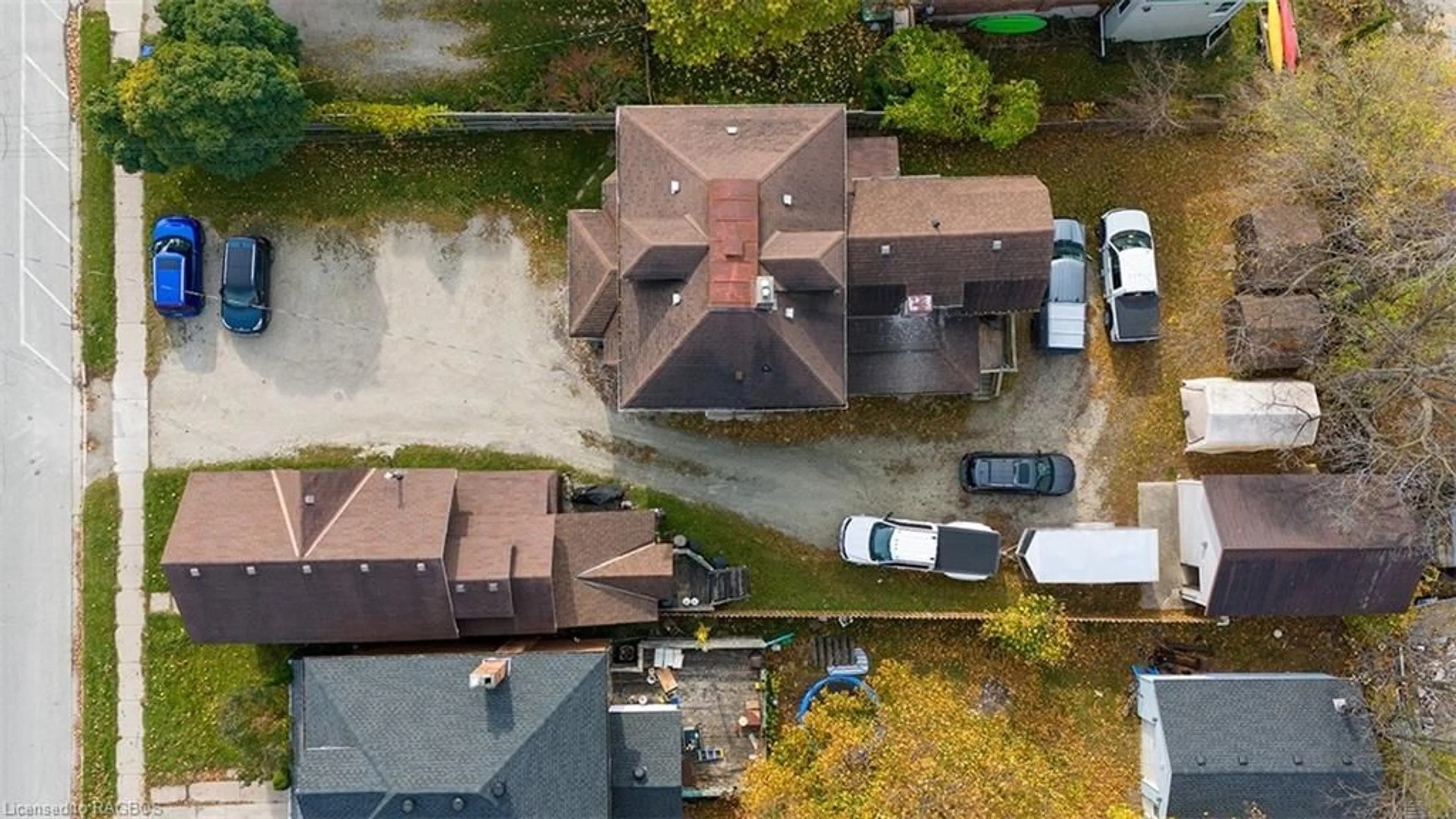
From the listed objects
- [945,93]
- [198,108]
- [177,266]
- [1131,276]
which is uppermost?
[945,93]

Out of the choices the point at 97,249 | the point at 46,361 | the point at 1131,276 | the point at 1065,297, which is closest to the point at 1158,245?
the point at 1131,276

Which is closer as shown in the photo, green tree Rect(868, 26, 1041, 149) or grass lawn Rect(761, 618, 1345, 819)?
green tree Rect(868, 26, 1041, 149)

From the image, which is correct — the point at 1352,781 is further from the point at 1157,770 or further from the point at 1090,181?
the point at 1090,181

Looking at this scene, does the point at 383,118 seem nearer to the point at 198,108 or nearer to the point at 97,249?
the point at 198,108

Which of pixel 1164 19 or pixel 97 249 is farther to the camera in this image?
pixel 97 249

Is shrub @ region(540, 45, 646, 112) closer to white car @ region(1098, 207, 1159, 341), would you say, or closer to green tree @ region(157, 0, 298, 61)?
green tree @ region(157, 0, 298, 61)

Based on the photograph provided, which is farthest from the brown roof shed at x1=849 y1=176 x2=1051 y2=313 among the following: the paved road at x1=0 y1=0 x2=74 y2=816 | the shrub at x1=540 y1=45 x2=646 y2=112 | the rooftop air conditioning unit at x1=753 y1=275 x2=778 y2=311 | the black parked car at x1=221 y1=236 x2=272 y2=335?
the paved road at x1=0 y1=0 x2=74 y2=816

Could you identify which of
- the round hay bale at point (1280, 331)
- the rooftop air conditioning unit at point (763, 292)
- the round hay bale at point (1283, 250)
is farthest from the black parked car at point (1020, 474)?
the rooftop air conditioning unit at point (763, 292)
